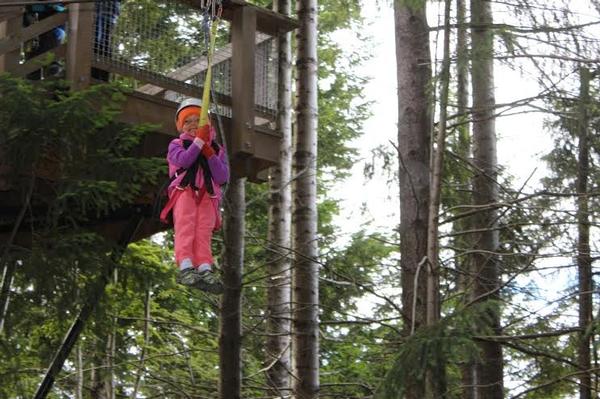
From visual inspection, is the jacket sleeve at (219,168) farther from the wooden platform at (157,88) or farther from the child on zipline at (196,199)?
the wooden platform at (157,88)

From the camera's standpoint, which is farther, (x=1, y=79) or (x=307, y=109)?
(x=307, y=109)

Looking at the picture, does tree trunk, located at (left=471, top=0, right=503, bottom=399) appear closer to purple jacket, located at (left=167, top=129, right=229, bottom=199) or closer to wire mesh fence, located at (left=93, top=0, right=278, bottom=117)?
wire mesh fence, located at (left=93, top=0, right=278, bottom=117)

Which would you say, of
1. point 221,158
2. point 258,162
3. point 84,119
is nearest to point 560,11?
point 258,162

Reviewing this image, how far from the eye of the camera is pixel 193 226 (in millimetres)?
5969

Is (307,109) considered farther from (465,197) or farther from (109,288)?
(109,288)

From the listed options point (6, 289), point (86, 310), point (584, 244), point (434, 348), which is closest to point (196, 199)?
point (86, 310)

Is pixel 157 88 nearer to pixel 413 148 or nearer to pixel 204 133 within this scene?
pixel 413 148

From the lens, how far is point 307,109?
9.77 meters

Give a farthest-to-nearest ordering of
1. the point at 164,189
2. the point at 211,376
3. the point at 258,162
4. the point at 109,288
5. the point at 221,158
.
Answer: the point at 211,376
the point at 109,288
the point at 258,162
the point at 164,189
the point at 221,158

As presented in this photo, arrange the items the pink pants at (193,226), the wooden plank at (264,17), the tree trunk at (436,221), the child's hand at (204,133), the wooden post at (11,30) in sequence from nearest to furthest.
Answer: the child's hand at (204,133) < the pink pants at (193,226) < the tree trunk at (436,221) < the wooden post at (11,30) < the wooden plank at (264,17)

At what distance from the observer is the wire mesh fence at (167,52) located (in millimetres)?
7363

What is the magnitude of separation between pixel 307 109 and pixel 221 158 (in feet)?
12.6

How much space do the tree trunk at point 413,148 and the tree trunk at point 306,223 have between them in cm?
76

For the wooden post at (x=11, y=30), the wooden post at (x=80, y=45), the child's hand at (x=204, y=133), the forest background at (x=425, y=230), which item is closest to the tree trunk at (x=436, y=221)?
the forest background at (x=425, y=230)
